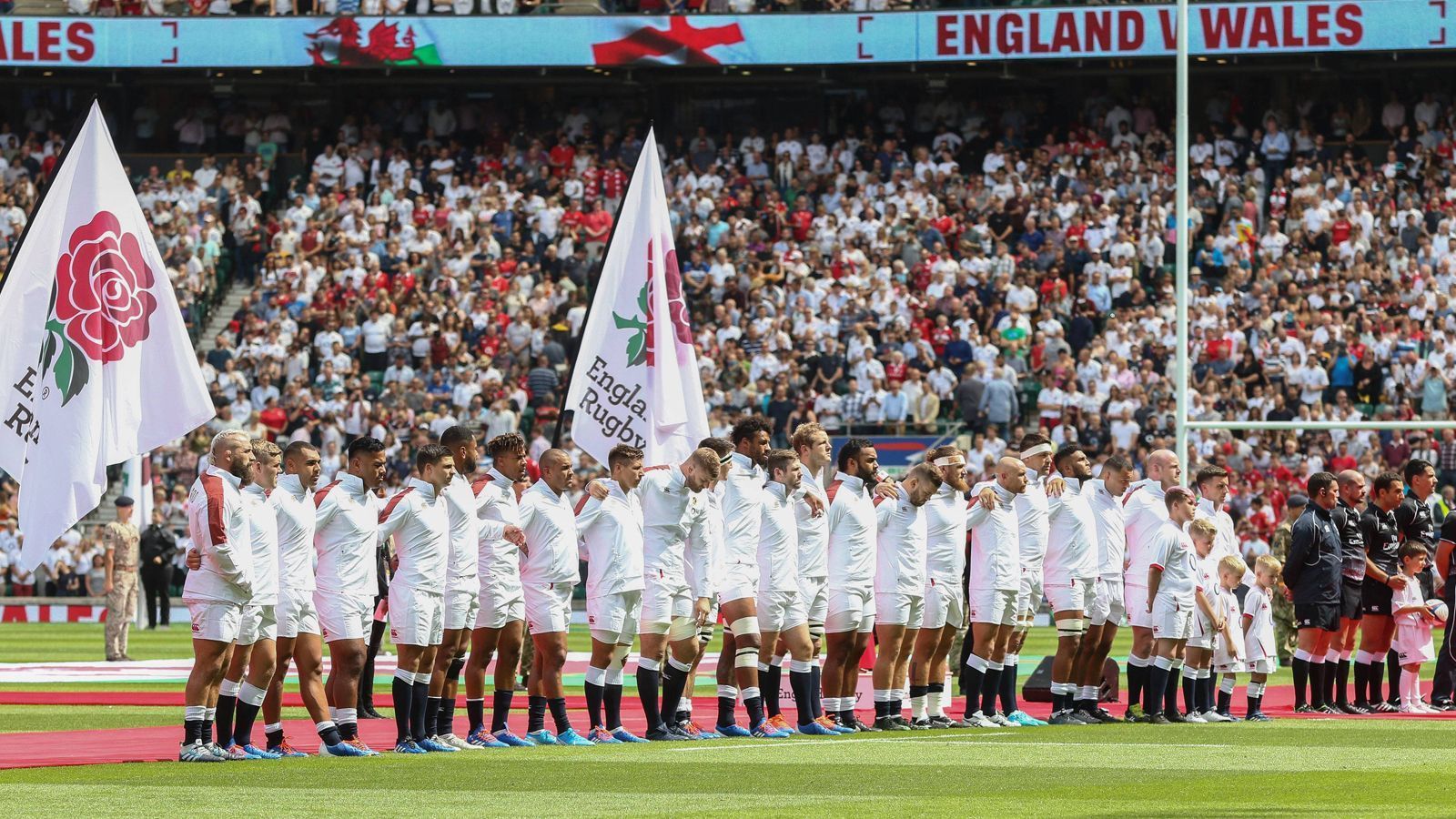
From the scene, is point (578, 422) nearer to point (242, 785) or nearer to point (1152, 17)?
point (242, 785)

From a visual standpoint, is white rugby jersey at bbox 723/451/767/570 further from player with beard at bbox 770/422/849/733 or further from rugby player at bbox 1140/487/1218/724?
rugby player at bbox 1140/487/1218/724

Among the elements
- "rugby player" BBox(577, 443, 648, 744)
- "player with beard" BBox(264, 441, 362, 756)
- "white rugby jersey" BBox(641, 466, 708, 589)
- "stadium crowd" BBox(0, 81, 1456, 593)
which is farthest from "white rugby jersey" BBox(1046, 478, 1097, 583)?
"stadium crowd" BBox(0, 81, 1456, 593)

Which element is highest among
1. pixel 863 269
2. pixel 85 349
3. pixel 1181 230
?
pixel 863 269

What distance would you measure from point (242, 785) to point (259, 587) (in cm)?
180

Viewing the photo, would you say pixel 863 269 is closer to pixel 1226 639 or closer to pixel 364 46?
pixel 364 46

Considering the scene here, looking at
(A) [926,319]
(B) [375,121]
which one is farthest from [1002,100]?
(B) [375,121]

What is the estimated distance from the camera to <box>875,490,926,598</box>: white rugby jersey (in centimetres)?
1566

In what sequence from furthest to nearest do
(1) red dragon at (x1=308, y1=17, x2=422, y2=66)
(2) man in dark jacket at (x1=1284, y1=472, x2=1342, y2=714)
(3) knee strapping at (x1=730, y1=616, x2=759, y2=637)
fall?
(1) red dragon at (x1=308, y1=17, x2=422, y2=66) → (2) man in dark jacket at (x1=1284, y1=472, x2=1342, y2=714) → (3) knee strapping at (x1=730, y1=616, x2=759, y2=637)

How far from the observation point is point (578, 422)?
62.7ft

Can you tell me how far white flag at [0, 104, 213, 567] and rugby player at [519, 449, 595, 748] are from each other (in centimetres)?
220

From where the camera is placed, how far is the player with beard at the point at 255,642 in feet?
43.2

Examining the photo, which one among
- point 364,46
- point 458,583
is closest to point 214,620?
point 458,583

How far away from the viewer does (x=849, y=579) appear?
609 inches

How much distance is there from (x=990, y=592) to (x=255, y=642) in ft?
16.9
